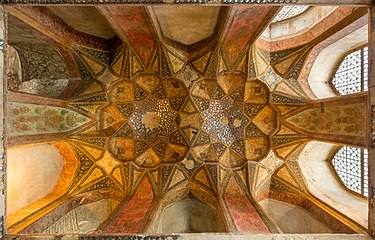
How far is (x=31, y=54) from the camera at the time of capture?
617cm

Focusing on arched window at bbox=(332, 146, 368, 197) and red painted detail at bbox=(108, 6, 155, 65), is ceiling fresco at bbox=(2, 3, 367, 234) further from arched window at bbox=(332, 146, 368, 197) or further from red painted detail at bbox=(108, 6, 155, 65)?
arched window at bbox=(332, 146, 368, 197)

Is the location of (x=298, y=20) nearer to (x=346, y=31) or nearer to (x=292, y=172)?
(x=346, y=31)

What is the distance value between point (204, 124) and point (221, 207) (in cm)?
257

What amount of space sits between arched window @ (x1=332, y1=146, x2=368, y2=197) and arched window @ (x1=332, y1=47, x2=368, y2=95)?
1.66 m

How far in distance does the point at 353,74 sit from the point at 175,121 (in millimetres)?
5215

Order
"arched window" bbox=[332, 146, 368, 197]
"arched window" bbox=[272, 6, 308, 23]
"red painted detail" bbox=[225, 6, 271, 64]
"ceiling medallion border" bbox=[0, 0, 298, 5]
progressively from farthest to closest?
"arched window" bbox=[272, 6, 308, 23] → "arched window" bbox=[332, 146, 368, 197] → "red painted detail" bbox=[225, 6, 271, 64] → "ceiling medallion border" bbox=[0, 0, 298, 5]

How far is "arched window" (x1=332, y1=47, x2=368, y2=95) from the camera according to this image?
5.60 meters

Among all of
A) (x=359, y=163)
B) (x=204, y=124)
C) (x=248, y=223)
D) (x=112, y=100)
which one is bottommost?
(x=248, y=223)

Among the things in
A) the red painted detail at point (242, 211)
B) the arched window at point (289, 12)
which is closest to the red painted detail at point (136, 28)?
the arched window at point (289, 12)

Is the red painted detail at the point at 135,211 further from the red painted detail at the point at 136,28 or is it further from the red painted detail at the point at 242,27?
the red painted detail at the point at 242,27

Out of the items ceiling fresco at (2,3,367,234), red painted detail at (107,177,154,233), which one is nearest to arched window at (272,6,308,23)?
ceiling fresco at (2,3,367,234)

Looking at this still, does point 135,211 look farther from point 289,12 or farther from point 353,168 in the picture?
point 289,12

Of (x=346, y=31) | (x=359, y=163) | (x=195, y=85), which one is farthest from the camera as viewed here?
(x=195, y=85)

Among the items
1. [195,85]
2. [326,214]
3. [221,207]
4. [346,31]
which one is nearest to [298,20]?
[346,31]
